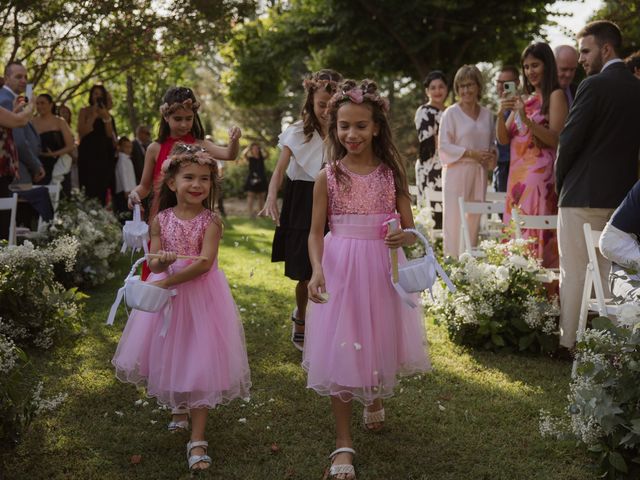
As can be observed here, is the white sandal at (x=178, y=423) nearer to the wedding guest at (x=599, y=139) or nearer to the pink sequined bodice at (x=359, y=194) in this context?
the pink sequined bodice at (x=359, y=194)

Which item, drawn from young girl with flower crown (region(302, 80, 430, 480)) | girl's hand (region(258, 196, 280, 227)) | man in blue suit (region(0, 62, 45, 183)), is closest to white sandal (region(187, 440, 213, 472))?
young girl with flower crown (region(302, 80, 430, 480))

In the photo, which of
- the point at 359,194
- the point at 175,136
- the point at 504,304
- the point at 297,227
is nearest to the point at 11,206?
the point at 175,136

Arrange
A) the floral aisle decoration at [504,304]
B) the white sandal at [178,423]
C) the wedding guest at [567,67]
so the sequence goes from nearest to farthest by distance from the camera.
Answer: the white sandal at [178,423] < the floral aisle decoration at [504,304] < the wedding guest at [567,67]

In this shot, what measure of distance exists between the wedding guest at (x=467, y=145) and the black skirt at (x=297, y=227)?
223 cm

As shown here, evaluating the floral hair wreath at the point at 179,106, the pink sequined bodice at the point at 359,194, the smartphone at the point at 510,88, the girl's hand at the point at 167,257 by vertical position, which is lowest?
the girl's hand at the point at 167,257

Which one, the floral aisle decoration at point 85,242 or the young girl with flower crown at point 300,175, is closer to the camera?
the young girl with flower crown at point 300,175

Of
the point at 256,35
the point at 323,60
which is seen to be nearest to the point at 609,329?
the point at 323,60

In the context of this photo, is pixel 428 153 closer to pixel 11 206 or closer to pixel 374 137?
pixel 11 206

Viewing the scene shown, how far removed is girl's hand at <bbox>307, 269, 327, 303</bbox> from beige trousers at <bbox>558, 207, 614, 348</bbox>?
2.26 meters

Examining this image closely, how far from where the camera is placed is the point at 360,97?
354cm

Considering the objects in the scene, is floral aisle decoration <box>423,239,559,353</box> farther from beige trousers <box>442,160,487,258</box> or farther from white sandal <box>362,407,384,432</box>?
white sandal <box>362,407,384,432</box>

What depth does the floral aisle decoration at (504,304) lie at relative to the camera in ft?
17.4

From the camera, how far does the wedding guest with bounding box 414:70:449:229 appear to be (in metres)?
7.93

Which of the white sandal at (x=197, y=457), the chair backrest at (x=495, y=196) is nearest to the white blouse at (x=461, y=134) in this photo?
the chair backrest at (x=495, y=196)
